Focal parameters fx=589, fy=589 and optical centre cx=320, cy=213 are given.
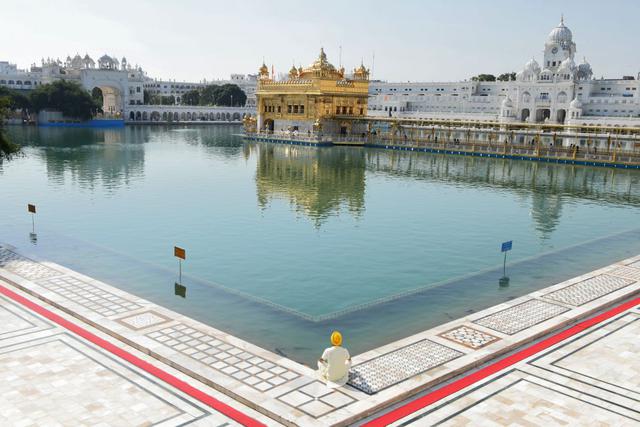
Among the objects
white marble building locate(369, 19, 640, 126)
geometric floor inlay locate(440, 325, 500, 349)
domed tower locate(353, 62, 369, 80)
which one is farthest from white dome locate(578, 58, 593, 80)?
geometric floor inlay locate(440, 325, 500, 349)

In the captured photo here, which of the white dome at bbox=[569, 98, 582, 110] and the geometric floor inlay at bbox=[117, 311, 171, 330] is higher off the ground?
the white dome at bbox=[569, 98, 582, 110]

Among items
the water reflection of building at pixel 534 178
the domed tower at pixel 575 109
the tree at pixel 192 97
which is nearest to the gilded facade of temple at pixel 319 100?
the water reflection of building at pixel 534 178

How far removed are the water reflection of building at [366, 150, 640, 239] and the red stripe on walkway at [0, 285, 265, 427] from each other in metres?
15.4

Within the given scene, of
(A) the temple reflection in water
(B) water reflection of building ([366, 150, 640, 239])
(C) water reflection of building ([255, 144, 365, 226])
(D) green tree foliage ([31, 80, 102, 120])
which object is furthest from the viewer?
(D) green tree foliage ([31, 80, 102, 120])

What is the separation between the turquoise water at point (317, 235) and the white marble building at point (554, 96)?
175 ft

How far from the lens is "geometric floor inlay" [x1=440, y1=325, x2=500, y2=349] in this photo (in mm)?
10539

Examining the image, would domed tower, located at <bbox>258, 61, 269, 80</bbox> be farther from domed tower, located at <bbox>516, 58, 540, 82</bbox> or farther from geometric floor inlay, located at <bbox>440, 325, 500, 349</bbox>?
geometric floor inlay, located at <bbox>440, 325, 500, 349</bbox>

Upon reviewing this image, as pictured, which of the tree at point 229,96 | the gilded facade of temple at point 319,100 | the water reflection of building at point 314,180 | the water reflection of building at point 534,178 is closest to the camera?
the water reflection of building at point 314,180

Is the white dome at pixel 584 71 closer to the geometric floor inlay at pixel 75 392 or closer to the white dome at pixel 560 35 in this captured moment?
the white dome at pixel 560 35

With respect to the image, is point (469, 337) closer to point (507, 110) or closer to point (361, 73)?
point (361, 73)

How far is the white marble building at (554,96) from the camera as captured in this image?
86.2 metres

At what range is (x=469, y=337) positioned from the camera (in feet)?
35.5

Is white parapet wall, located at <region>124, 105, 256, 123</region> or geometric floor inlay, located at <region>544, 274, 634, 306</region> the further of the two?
white parapet wall, located at <region>124, 105, 256, 123</region>

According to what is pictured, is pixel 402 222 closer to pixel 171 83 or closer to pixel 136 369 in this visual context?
pixel 136 369
